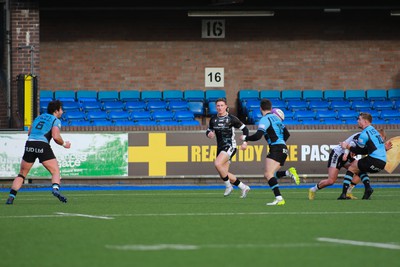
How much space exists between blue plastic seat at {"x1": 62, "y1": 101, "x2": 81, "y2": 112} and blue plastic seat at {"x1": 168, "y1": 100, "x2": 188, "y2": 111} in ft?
9.63

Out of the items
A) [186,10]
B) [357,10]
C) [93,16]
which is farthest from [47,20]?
[357,10]

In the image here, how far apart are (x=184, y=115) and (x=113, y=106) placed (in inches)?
90.5

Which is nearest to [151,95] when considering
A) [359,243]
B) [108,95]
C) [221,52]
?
[108,95]

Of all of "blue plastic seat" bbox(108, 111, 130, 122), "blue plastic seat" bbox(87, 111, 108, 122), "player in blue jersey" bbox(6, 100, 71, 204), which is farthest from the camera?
"blue plastic seat" bbox(108, 111, 130, 122)

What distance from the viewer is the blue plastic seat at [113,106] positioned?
31266 millimetres

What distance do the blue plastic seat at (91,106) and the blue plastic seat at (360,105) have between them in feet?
27.2

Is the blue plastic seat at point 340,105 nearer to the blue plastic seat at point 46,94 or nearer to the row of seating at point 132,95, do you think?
the row of seating at point 132,95

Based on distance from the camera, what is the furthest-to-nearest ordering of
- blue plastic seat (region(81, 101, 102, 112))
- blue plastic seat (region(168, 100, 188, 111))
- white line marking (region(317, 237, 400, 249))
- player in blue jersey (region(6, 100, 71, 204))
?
blue plastic seat (region(168, 100, 188, 111)) → blue plastic seat (region(81, 101, 102, 112)) → player in blue jersey (region(6, 100, 71, 204)) → white line marking (region(317, 237, 400, 249))

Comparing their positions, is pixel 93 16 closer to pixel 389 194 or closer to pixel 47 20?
pixel 47 20

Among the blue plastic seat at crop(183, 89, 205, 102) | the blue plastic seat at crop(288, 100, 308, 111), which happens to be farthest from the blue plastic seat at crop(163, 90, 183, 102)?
the blue plastic seat at crop(288, 100, 308, 111)

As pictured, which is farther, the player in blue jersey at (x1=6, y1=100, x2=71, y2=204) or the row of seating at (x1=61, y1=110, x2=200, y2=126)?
the row of seating at (x1=61, y1=110, x2=200, y2=126)

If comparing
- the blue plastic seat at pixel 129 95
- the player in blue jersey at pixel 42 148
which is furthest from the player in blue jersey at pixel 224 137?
the blue plastic seat at pixel 129 95

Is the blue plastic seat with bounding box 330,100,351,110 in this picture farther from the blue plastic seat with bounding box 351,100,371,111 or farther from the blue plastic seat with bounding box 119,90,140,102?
the blue plastic seat with bounding box 119,90,140,102

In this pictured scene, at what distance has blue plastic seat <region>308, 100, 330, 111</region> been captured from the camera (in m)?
32.4
